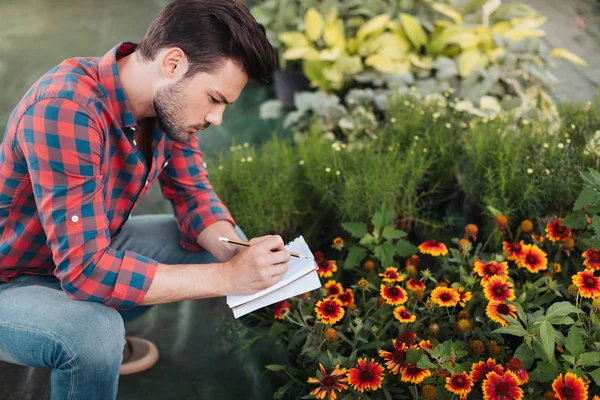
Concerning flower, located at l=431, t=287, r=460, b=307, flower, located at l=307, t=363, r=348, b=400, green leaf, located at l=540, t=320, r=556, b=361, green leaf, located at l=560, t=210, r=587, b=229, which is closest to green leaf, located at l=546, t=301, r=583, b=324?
green leaf, located at l=540, t=320, r=556, b=361

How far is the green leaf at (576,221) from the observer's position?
1843 mm

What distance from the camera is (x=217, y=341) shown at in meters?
2.32

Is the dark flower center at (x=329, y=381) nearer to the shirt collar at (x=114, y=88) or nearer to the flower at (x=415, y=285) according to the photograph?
the flower at (x=415, y=285)

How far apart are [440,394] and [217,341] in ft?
3.25

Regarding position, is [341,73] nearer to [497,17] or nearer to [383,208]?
[497,17]

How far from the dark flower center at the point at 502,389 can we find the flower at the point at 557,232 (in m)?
0.63

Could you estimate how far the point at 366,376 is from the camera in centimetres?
160

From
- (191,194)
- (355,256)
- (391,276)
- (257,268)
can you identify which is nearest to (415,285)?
(391,276)

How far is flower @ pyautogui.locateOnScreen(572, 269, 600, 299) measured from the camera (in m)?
1.64

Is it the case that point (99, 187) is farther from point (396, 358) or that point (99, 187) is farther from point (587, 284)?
point (587, 284)

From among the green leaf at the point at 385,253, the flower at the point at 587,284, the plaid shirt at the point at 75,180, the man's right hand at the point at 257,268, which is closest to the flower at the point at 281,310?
the man's right hand at the point at 257,268

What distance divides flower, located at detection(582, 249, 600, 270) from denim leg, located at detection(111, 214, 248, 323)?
1.02m

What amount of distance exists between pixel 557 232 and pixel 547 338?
56 cm

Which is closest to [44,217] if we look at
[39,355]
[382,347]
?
[39,355]
